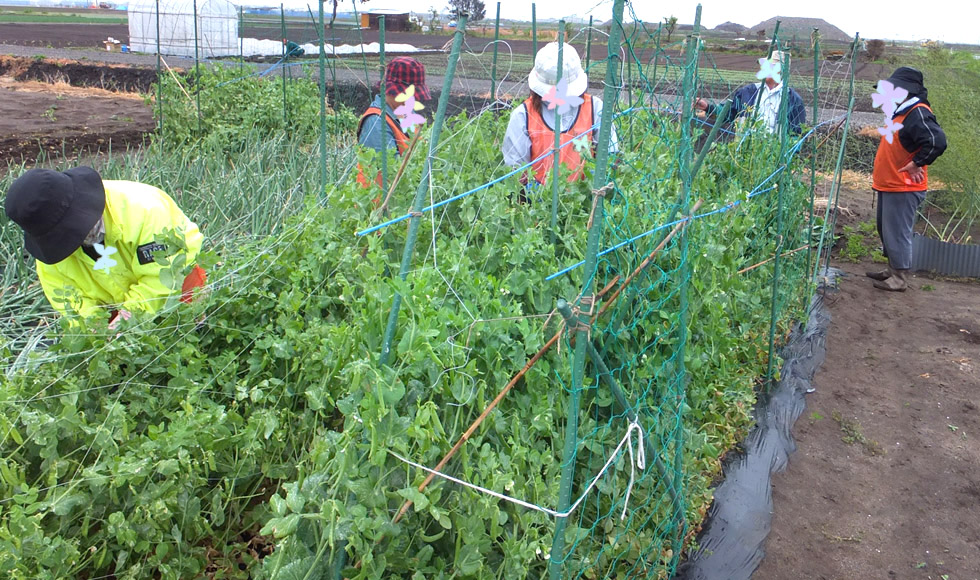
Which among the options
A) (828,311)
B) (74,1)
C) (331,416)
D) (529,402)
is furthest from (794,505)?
(74,1)

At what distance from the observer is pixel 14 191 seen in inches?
82.5

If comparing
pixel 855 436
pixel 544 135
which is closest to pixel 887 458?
pixel 855 436

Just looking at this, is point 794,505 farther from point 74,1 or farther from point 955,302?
point 74,1

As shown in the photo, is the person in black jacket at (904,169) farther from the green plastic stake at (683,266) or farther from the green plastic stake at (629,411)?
the green plastic stake at (629,411)

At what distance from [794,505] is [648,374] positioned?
116 cm

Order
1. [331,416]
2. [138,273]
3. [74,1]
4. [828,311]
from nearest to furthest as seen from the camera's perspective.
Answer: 1. [331,416]
2. [138,273]
3. [828,311]
4. [74,1]

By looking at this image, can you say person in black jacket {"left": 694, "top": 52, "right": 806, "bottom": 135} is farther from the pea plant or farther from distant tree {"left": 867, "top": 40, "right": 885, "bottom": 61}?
distant tree {"left": 867, "top": 40, "right": 885, "bottom": 61}

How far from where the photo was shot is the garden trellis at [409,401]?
1572mm

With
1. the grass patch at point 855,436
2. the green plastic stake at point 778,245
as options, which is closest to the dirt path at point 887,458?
the grass patch at point 855,436

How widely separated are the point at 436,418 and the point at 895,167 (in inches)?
182

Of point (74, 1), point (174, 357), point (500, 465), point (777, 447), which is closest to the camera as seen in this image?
point (500, 465)

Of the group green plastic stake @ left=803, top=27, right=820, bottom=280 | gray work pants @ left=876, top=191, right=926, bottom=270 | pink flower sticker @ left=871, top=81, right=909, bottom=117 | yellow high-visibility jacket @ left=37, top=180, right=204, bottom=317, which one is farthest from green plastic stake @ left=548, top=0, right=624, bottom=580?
gray work pants @ left=876, top=191, right=926, bottom=270

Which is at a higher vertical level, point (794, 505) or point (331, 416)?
point (331, 416)

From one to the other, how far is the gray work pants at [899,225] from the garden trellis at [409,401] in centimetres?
283
